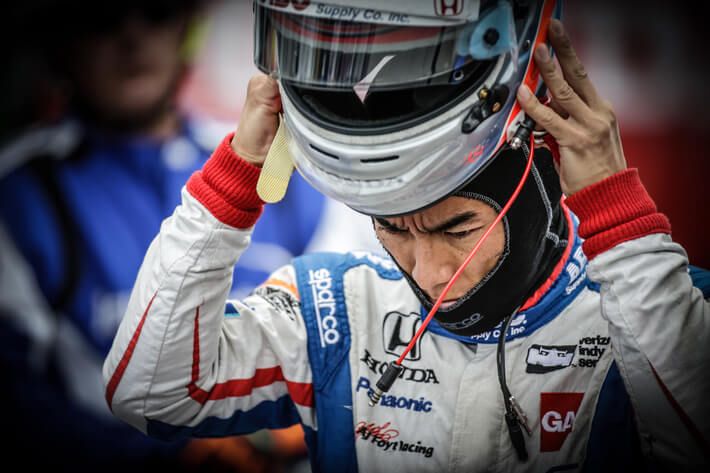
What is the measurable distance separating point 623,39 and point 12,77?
8.71 feet

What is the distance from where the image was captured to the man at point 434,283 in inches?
41.8

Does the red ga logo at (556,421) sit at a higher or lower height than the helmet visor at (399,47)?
lower

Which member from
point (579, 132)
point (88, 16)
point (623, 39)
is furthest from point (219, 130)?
point (579, 132)

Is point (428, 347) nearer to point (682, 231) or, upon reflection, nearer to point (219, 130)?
point (219, 130)

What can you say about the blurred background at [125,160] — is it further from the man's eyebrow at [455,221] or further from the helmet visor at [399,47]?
the helmet visor at [399,47]

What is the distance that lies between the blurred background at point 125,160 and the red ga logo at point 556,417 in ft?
4.11

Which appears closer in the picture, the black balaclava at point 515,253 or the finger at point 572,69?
the finger at point 572,69

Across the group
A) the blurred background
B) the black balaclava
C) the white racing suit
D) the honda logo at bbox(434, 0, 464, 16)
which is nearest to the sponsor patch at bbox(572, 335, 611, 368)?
the white racing suit

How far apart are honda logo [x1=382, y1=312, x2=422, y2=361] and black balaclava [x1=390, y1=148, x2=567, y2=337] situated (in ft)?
0.28

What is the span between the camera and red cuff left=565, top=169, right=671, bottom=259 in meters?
1.06

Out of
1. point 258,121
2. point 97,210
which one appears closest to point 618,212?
point 258,121

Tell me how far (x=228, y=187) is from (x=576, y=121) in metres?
0.60

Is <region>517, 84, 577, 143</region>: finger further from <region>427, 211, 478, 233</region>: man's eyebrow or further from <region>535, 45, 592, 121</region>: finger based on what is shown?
<region>427, 211, 478, 233</region>: man's eyebrow

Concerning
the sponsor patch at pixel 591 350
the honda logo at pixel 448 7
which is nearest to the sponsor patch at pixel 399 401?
the sponsor patch at pixel 591 350
